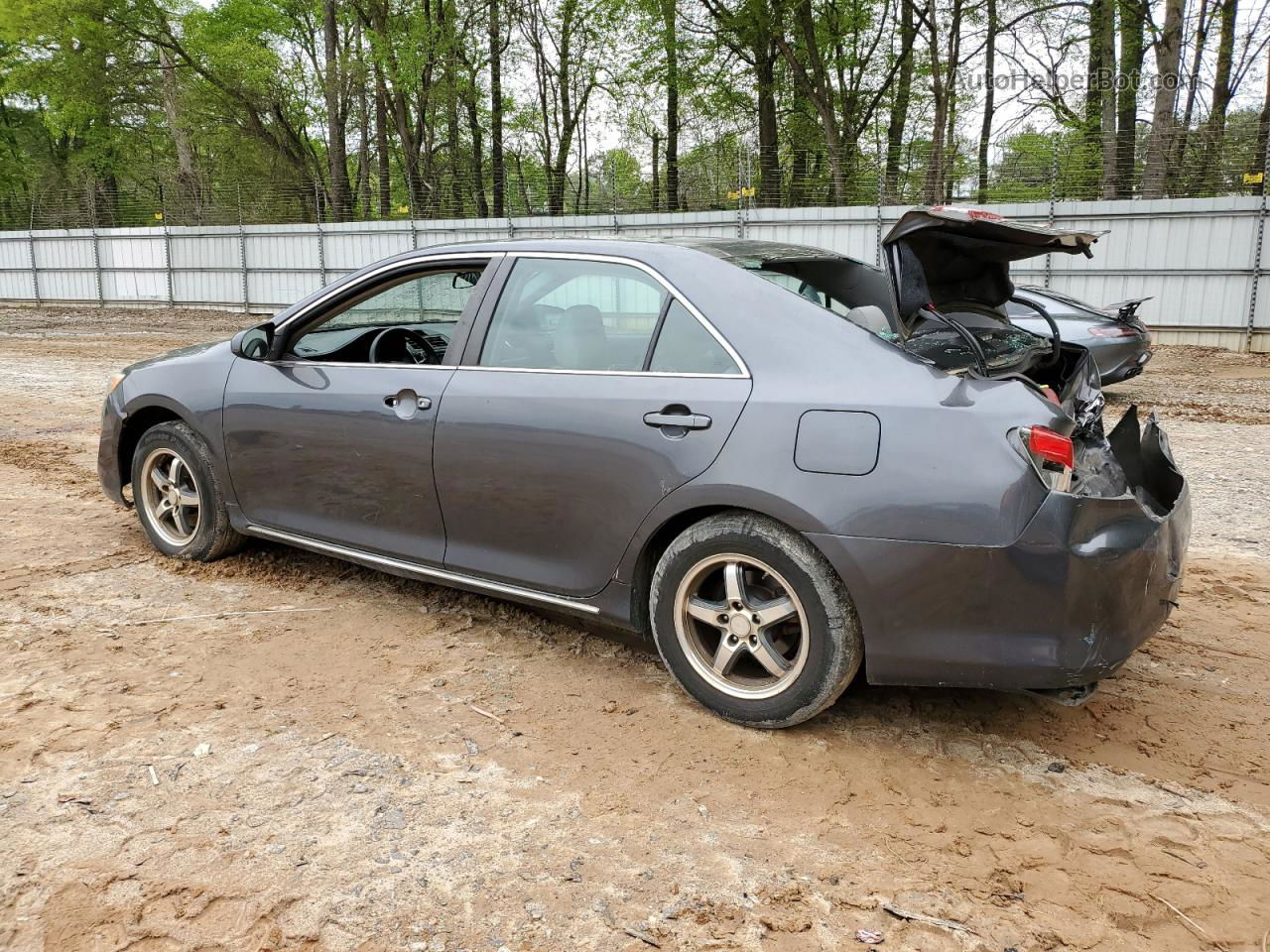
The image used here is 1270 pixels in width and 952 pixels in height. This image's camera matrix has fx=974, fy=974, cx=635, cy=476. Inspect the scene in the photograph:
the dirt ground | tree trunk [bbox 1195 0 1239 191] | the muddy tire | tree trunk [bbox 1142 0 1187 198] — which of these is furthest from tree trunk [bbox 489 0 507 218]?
the dirt ground

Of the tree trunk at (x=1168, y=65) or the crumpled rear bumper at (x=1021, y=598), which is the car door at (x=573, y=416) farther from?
the tree trunk at (x=1168, y=65)

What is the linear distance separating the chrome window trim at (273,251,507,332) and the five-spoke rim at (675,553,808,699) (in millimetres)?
1446

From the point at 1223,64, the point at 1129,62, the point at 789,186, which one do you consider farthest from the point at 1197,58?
the point at 789,186

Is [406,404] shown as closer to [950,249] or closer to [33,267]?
[950,249]

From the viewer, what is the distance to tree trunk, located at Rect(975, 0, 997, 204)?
65.8 feet

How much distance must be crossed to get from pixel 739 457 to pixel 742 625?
0.54 metres

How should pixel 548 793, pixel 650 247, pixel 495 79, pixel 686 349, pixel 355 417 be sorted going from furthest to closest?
1. pixel 495 79
2. pixel 355 417
3. pixel 650 247
4. pixel 686 349
5. pixel 548 793

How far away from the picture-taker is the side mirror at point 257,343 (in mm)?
4390

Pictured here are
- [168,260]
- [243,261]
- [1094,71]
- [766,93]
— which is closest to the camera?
[1094,71]

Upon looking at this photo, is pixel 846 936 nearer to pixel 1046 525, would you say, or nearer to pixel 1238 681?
pixel 1046 525

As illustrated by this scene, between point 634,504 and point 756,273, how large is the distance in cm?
88

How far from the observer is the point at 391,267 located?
13.2 feet

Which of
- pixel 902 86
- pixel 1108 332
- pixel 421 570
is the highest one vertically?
pixel 902 86

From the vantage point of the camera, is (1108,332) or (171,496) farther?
(1108,332)
